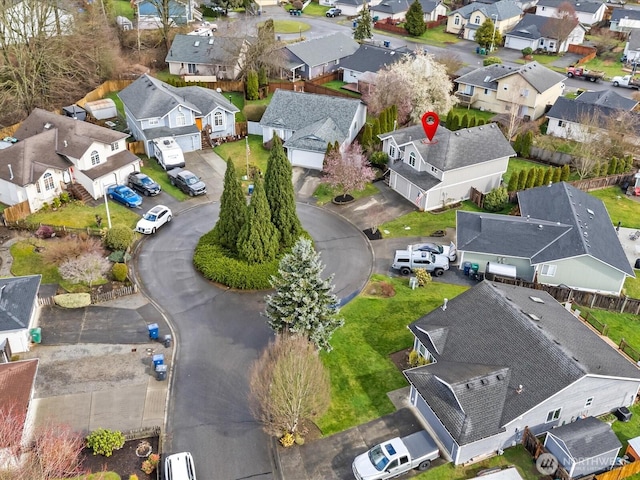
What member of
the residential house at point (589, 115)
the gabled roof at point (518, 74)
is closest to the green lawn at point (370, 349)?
the residential house at point (589, 115)

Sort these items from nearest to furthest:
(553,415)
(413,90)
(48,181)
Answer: (553,415), (48,181), (413,90)

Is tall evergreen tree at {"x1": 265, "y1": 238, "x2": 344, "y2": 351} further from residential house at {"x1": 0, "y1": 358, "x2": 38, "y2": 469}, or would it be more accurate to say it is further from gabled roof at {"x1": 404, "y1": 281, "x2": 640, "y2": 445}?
residential house at {"x1": 0, "y1": 358, "x2": 38, "y2": 469}

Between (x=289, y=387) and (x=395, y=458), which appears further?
(x=289, y=387)

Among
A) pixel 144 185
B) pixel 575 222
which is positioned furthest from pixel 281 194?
pixel 575 222

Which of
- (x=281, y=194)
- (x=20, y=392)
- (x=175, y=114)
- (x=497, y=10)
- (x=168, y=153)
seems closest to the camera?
(x=20, y=392)

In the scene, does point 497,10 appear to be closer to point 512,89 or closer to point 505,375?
point 512,89
